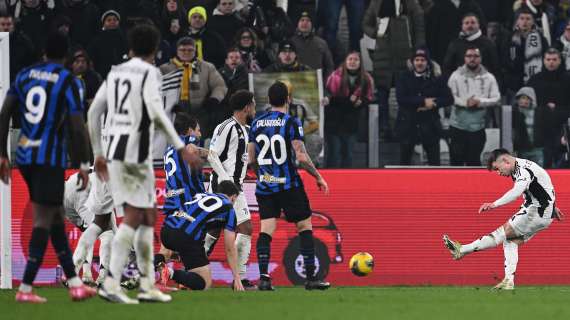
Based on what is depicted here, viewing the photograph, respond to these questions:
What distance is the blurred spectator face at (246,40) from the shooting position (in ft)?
64.9

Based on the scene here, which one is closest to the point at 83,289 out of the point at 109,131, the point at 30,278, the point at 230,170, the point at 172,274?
the point at 30,278

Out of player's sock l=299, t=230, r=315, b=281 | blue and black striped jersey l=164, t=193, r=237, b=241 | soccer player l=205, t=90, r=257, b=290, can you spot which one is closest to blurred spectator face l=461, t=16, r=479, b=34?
soccer player l=205, t=90, r=257, b=290

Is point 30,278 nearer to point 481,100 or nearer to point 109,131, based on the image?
point 109,131

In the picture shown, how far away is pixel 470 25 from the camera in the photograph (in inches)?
794

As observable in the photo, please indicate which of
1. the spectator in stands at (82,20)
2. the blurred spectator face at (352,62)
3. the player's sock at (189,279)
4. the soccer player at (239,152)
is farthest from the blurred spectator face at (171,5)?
the player's sock at (189,279)

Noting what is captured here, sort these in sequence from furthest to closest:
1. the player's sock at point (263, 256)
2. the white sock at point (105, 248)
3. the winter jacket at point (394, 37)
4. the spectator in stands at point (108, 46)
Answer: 1. the winter jacket at point (394, 37)
2. the spectator in stands at point (108, 46)
3. the white sock at point (105, 248)
4. the player's sock at point (263, 256)

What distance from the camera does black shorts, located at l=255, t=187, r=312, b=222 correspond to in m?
15.1

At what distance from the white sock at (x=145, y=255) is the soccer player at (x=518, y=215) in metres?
5.83

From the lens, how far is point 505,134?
19.3 metres

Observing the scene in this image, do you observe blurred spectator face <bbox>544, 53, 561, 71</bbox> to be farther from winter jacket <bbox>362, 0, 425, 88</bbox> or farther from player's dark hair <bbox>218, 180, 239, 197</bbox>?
player's dark hair <bbox>218, 180, 239, 197</bbox>

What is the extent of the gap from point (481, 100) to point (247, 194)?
4.18m

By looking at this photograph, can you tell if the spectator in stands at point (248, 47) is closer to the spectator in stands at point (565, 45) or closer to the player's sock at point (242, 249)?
the player's sock at point (242, 249)

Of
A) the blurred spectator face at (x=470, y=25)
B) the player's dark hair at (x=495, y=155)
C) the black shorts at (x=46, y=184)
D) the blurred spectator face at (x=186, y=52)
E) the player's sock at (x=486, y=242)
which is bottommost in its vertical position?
the player's sock at (x=486, y=242)

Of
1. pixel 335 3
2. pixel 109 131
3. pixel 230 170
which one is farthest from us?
pixel 335 3
